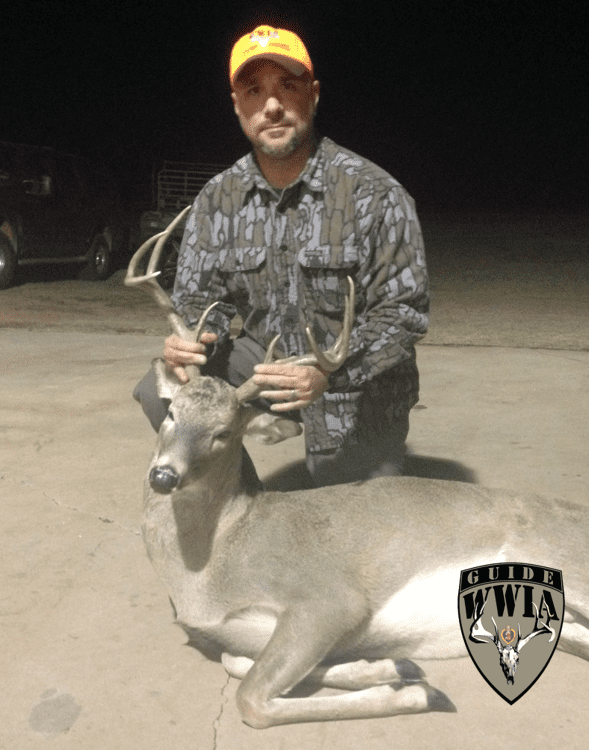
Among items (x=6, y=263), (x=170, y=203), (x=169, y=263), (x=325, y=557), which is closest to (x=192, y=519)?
(x=325, y=557)

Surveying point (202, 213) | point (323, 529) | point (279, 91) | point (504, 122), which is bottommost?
point (504, 122)

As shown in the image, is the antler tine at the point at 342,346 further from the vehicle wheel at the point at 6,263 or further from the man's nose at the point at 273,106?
the vehicle wheel at the point at 6,263

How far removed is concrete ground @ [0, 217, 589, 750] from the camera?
7.84 feet

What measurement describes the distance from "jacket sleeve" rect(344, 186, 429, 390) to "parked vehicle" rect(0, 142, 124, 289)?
8039mm

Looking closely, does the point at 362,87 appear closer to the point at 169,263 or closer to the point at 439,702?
the point at 169,263

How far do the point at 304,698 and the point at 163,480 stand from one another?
706 mm

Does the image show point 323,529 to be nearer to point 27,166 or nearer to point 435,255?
point 27,166

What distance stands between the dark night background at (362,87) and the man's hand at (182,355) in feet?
67.8

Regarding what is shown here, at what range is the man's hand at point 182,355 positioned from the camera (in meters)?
3.04

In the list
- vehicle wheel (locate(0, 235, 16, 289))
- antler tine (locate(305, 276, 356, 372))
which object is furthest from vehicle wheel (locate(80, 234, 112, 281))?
antler tine (locate(305, 276, 356, 372))

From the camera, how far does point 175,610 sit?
114 inches

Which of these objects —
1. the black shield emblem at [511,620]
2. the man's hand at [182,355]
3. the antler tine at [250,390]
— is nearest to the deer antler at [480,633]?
the black shield emblem at [511,620]

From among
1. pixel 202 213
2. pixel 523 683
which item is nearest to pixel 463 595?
pixel 523 683

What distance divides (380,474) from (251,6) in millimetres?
26105
